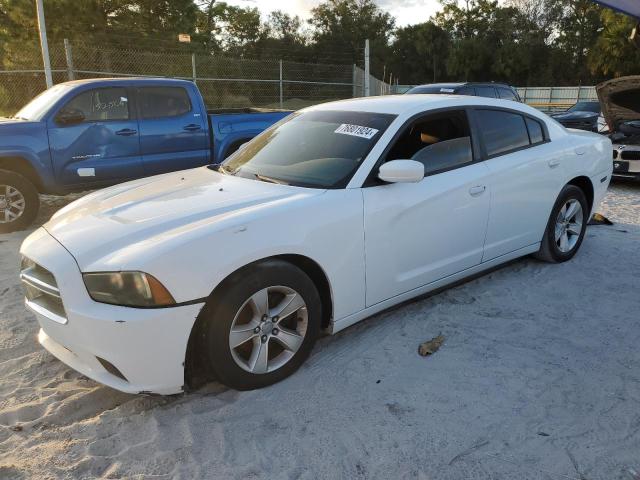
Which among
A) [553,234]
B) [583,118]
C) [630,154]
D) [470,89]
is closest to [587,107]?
[583,118]

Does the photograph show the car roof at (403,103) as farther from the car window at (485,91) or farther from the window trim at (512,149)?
the car window at (485,91)

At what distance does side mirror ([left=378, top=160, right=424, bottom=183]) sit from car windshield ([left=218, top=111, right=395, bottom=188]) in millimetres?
210

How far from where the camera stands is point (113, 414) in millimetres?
2914

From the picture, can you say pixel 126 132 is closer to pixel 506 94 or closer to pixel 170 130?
pixel 170 130

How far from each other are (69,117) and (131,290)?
487 centimetres

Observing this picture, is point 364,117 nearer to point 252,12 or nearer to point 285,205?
point 285,205

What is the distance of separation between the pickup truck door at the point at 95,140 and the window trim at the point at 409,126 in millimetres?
4581

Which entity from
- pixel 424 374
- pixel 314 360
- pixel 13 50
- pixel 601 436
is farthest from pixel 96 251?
pixel 13 50

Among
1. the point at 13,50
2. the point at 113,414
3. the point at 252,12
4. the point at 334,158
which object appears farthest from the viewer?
the point at 252,12

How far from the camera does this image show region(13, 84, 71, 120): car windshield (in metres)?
6.73

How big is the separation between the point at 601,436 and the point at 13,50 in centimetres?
2363

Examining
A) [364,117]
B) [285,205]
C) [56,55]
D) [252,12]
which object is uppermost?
[252,12]

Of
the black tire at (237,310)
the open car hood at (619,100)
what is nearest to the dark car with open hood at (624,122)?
the open car hood at (619,100)

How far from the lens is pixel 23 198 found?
6.51 metres
